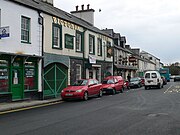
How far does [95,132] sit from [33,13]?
13.6m

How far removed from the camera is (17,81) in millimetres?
18328

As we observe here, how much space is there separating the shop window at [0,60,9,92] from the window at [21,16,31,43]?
2468 millimetres

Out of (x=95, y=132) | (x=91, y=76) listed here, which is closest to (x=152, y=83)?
(x=91, y=76)

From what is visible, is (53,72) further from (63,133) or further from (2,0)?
(63,133)

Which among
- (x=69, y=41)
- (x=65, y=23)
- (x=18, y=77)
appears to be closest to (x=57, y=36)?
(x=65, y=23)

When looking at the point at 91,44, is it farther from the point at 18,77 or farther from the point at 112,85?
the point at 18,77

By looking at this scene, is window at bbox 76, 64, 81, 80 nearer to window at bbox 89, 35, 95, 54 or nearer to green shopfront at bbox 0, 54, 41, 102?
window at bbox 89, 35, 95, 54

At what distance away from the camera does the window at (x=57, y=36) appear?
22828mm

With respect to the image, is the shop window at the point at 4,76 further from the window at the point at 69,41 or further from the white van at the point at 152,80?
the white van at the point at 152,80

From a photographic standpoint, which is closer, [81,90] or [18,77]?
[18,77]

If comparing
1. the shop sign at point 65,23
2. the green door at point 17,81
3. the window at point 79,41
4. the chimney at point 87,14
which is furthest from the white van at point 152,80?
the green door at point 17,81

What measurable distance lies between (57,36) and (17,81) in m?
6.50

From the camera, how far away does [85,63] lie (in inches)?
1118

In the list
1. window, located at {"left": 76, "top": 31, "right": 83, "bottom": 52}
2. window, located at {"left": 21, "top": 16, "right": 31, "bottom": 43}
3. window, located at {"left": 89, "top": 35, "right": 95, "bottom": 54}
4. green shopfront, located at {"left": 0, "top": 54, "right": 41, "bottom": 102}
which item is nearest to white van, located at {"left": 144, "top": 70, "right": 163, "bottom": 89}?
window, located at {"left": 89, "top": 35, "right": 95, "bottom": 54}
